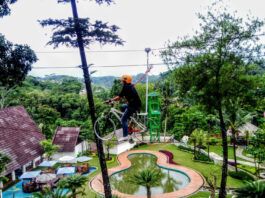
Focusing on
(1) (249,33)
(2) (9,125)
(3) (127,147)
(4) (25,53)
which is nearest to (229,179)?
(1) (249,33)

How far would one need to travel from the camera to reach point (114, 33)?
909cm

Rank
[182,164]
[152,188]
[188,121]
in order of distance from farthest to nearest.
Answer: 1. [188,121]
2. [182,164]
3. [152,188]

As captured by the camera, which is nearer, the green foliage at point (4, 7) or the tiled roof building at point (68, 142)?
the green foliage at point (4, 7)

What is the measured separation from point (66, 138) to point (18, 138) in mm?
6035

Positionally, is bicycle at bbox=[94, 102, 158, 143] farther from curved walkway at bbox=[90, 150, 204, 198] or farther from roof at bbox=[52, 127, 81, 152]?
roof at bbox=[52, 127, 81, 152]

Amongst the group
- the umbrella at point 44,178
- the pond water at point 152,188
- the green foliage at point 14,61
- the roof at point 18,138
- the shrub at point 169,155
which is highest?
the green foliage at point 14,61

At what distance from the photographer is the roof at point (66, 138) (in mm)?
22438

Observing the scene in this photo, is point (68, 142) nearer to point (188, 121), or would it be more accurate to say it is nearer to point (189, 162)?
point (189, 162)

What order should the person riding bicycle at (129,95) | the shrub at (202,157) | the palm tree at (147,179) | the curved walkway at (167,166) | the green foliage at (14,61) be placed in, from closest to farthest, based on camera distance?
the person riding bicycle at (129,95) → the green foliage at (14,61) → the palm tree at (147,179) → the curved walkway at (167,166) → the shrub at (202,157)

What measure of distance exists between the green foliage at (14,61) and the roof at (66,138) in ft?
45.9

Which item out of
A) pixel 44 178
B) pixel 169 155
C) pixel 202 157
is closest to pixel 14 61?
pixel 44 178

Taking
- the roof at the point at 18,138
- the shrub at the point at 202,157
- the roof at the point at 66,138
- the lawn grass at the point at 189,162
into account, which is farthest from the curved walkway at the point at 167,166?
the roof at the point at 18,138

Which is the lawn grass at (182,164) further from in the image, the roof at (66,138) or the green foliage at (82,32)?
the green foliage at (82,32)

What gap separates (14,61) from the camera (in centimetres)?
957
